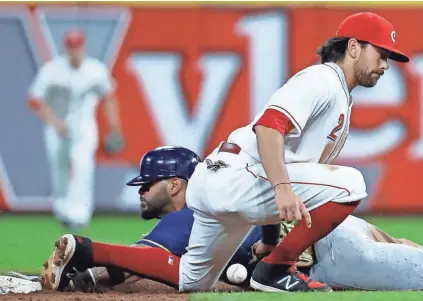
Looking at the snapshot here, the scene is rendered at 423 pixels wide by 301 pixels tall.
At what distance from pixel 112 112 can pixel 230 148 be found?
445 centimetres

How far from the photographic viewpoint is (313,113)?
367 centimetres

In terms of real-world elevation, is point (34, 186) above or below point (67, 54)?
below

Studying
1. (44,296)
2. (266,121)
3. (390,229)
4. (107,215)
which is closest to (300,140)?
(266,121)

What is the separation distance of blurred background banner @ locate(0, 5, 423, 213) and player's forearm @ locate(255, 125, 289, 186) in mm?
4771

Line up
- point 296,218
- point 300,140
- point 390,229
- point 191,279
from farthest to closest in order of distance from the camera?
1. point 390,229
2. point 191,279
3. point 300,140
4. point 296,218

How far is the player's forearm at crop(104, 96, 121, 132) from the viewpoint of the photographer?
27.0ft

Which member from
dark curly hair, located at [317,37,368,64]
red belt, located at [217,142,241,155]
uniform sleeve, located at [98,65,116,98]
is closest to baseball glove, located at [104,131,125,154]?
uniform sleeve, located at [98,65,116,98]

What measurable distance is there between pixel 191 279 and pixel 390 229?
363 centimetres

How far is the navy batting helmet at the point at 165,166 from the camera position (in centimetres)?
445

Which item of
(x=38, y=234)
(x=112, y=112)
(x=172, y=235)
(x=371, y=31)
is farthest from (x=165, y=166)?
(x=112, y=112)

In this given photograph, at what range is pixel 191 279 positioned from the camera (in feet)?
13.5

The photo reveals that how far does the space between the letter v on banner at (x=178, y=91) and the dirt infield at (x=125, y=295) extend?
3.93 metres

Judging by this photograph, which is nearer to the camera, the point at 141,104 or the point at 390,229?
the point at 390,229

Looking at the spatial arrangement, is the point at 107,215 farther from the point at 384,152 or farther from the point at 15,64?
→ the point at 384,152
